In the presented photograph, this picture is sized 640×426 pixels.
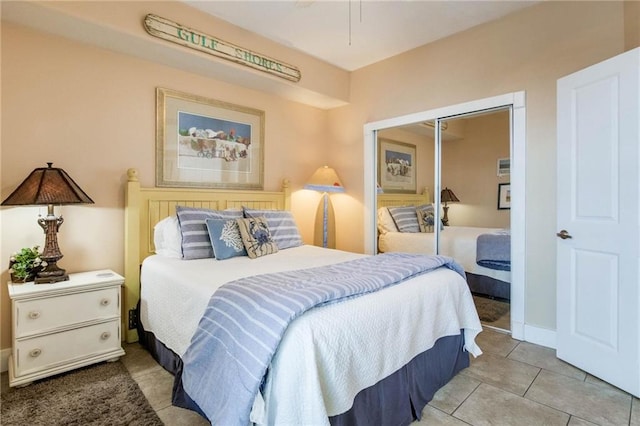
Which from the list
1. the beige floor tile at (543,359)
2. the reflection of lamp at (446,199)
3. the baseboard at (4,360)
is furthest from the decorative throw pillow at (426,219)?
the baseboard at (4,360)

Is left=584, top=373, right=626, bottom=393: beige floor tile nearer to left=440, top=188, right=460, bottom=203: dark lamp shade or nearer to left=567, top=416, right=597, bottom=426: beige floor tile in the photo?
left=567, top=416, right=597, bottom=426: beige floor tile

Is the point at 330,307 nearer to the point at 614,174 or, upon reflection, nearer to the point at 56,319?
the point at 56,319

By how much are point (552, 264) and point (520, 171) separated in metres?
0.78

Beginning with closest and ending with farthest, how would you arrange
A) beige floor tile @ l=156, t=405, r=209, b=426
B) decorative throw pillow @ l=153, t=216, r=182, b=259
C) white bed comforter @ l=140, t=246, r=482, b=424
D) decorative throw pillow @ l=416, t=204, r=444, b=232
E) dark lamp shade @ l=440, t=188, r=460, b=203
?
1. white bed comforter @ l=140, t=246, r=482, b=424
2. beige floor tile @ l=156, t=405, r=209, b=426
3. decorative throw pillow @ l=153, t=216, r=182, b=259
4. dark lamp shade @ l=440, t=188, r=460, b=203
5. decorative throw pillow @ l=416, t=204, r=444, b=232

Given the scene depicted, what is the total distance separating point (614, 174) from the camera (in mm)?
2059

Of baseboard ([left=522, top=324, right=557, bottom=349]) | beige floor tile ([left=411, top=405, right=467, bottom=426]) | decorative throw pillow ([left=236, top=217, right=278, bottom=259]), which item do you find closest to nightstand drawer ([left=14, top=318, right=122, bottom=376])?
decorative throw pillow ([left=236, top=217, right=278, bottom=259])

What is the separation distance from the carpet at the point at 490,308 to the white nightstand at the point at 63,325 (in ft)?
9.88

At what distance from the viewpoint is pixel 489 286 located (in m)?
3.04

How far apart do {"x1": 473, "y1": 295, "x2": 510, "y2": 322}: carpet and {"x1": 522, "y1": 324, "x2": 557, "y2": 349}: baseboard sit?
0.25m

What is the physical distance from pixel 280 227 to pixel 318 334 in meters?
1.89

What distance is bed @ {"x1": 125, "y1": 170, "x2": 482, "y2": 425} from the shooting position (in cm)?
120

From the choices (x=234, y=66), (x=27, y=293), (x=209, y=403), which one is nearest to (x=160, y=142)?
(x=234, y=66)

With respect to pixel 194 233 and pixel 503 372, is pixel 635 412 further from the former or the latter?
pixel 194 233

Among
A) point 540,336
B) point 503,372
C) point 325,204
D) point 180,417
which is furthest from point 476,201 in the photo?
point 180,417
